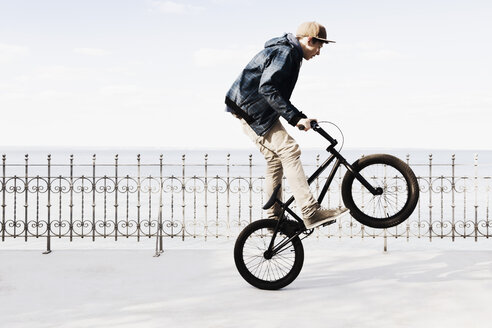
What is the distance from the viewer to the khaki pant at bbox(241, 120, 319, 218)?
13.9 ft

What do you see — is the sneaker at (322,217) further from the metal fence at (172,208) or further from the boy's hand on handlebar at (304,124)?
the metal fence at (172,208)

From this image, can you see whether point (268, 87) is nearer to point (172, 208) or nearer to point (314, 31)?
point (314, 31)

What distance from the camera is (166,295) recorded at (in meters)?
4.23

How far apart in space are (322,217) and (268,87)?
1.21 metres

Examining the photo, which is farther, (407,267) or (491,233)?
(491,233)

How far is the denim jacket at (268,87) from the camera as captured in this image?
160 inches

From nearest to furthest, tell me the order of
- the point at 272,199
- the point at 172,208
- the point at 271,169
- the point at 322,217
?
the point at 322,217
the point at 272,199
the point at 271,169
the point at 172,208

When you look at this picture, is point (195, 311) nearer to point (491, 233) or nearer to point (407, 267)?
point (407, 267)

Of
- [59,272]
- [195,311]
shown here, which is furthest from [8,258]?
[195,311]

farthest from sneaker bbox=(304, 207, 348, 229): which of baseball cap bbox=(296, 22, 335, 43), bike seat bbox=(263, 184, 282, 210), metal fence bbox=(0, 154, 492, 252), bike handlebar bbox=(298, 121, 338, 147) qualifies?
metal fence bbox=(0, 154, 492, 252)

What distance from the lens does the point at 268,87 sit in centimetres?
405

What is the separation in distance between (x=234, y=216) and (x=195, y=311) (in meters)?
14.9

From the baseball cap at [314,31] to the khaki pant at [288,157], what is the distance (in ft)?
2.72

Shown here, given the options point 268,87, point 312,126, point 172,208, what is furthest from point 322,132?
point 172,208
